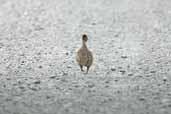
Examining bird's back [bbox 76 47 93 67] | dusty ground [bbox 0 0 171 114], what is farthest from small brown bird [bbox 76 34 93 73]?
dusty ground [bbox 0 0 171 114]

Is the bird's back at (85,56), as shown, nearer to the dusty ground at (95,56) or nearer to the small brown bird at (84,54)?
the small brown bird at (84,54)

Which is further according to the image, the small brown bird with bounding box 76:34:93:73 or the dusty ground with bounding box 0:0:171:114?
the small brown bird with bounding box 76:34:93:73

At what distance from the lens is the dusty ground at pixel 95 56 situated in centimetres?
541

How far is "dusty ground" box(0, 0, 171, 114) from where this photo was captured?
5.41 m

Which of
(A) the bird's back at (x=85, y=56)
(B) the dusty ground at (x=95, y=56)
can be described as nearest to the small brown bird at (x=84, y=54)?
(A) the bird's back at (x=85, y=56)

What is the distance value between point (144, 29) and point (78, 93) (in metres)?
4.12

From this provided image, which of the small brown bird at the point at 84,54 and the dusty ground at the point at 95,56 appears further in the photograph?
the small brown bird at the point at 84,54

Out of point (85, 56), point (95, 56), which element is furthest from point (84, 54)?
point (95, 56)

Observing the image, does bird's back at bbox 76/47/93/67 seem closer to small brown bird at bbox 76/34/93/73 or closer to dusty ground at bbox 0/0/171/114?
small brown bird at bbox 76/34/93/73

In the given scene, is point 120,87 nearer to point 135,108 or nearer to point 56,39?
point 135,108

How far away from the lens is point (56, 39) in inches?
345

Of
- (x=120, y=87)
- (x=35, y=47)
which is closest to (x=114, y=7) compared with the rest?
(x=35, y=47)

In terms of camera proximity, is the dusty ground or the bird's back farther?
the bird's back

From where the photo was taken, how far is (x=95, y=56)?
24.8ft
